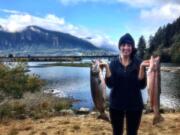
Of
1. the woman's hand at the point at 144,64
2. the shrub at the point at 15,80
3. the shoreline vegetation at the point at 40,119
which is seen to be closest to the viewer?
the woman's hand at the point at 144,64

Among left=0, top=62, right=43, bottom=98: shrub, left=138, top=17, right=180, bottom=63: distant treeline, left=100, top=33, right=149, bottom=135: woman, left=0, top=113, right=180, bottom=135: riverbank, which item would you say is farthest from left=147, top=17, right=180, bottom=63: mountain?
left=100, top=33, right=149, bottom=135: woman

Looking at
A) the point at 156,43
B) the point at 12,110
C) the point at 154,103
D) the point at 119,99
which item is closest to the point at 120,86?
the point at 119,99

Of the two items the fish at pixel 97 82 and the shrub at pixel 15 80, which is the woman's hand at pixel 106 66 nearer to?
the fish at pixel 97 82

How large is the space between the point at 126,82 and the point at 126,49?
0.52 metres

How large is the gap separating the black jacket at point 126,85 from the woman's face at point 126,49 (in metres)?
0.16

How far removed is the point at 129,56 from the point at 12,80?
17.7 m

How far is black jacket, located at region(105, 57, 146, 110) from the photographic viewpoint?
281 inches

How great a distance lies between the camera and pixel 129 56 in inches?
283

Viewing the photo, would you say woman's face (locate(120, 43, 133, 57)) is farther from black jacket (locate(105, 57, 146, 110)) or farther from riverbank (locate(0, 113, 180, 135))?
riverbank (locate(0, 113, 180, 135))

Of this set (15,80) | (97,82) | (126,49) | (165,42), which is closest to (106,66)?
(97,82)

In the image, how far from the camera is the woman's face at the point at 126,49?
709 cm

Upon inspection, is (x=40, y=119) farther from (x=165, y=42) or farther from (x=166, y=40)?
Answer: (x=166, y=40)

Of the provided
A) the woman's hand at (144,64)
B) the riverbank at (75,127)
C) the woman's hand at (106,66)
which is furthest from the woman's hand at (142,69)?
the riverbank at (75,127)

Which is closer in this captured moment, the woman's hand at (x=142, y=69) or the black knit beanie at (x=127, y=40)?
the woman's hand at (x=142, y=69)
